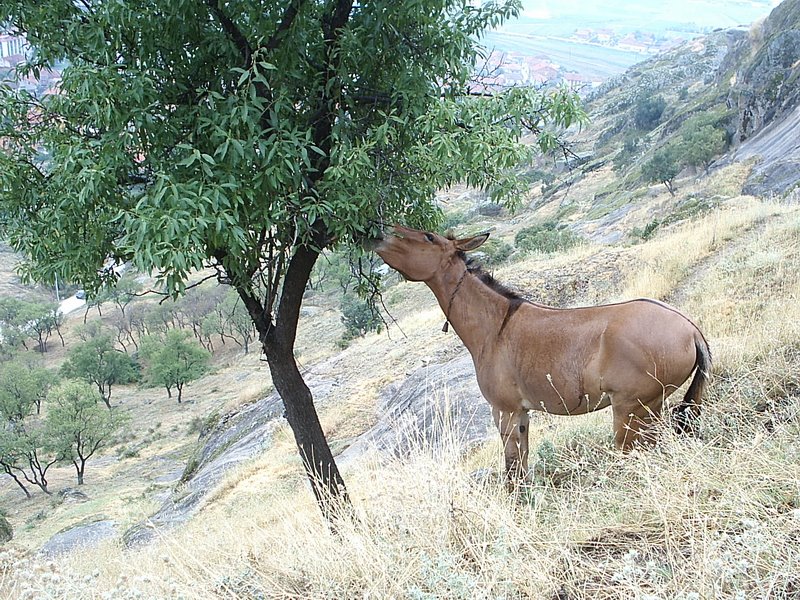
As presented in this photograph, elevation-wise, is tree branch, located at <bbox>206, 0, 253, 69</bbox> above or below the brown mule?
above

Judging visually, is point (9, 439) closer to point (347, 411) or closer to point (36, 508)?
point (36, 508)

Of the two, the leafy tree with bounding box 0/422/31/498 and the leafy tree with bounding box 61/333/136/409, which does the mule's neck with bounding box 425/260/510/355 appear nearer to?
the leafy tree with bounding box 0/422/31/498

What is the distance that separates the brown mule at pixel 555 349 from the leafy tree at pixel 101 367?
58.3m

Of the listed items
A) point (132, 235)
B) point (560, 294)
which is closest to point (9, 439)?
point (560, 294)

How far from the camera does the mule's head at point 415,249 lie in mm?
5402

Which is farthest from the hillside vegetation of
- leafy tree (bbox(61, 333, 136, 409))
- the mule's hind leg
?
leafy tree (bbox(61, 333, 136, 409))

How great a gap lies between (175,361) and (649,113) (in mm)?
63722

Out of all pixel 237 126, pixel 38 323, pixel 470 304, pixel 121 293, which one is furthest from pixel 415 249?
pixel 38 323

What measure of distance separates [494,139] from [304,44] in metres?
1.86

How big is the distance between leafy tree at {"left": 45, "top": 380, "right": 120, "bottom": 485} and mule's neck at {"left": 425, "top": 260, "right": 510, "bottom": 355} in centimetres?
4183

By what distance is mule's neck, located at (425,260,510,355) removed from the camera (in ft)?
17.5

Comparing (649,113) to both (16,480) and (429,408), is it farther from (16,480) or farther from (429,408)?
(429,408)

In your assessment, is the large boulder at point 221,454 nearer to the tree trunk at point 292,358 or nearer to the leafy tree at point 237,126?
the tree trunk at point 292,358

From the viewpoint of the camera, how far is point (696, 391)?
15.6 ft
